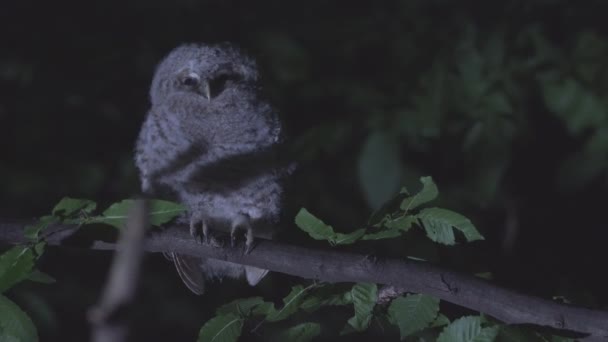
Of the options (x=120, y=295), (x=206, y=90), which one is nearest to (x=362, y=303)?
(x=120, y=295)

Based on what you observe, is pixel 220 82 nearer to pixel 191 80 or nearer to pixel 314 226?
pixel 191 80

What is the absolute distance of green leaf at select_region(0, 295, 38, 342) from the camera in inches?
52.5

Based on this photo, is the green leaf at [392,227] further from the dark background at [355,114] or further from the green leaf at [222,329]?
the dark background at [355,114]

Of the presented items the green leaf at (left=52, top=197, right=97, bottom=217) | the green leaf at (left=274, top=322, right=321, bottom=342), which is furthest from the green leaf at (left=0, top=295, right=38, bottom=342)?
the green leaf at (left=274, top=322, right=321, bottom=342)

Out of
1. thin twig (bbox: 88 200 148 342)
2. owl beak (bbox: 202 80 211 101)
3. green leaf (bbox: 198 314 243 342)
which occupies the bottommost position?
green leaf (bbox: 198 314 243 342)

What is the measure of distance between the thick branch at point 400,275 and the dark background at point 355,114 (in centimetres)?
109

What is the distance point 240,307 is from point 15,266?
399 millimetres

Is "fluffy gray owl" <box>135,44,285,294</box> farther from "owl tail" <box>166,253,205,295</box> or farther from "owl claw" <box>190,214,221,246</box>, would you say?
"owl claw" <box>190,214,221,246</box>

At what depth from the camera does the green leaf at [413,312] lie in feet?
4.38

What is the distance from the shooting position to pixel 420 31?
11.2 ft

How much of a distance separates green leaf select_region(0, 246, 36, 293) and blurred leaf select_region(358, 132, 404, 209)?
1325 mm

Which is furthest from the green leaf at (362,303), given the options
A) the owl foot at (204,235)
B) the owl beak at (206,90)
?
the owl beak at (206,90)

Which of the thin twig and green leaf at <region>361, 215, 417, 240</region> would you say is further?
green leaf at <region>361, 215, 417, 240</region>

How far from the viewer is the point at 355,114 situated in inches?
120
